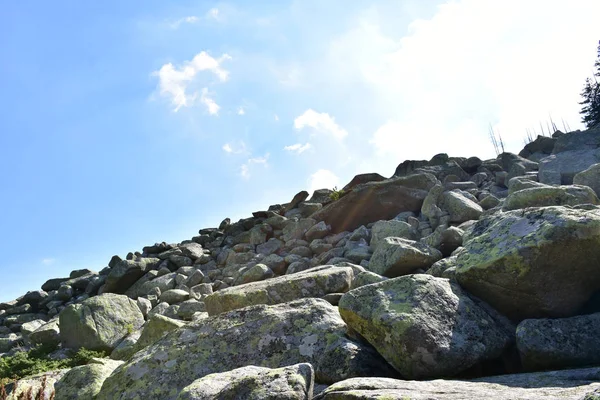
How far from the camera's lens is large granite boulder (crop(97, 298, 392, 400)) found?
5902mm

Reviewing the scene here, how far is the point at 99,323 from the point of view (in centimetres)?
1424

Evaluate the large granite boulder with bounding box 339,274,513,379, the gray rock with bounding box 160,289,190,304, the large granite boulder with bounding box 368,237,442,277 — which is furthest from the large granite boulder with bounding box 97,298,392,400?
the gray rock with bounding box 160,289,190,304

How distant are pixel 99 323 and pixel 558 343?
12960mm

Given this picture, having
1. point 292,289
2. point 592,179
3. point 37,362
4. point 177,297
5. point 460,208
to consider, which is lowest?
point 37,362

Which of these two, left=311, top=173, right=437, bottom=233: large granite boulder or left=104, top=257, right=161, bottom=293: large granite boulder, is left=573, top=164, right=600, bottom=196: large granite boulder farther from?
left=104, top=257, right=161, bottom=293: large granite boulder

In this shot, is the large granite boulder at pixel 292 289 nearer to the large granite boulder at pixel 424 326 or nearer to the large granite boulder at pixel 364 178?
the large granite boulder at pixel 424 326

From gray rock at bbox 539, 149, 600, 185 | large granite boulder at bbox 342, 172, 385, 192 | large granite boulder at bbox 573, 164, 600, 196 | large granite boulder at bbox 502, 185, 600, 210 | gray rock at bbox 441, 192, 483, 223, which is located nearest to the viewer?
large granite boulder at bbox 502, 185, 600, 210

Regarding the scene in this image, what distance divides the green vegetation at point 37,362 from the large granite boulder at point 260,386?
362 inches

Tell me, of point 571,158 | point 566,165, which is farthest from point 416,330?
point 571,158

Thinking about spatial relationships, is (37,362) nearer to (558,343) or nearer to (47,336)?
(47,336)

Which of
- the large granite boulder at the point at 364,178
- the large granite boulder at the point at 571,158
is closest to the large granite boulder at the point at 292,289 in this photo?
the large granite boulder at the point at 571,158

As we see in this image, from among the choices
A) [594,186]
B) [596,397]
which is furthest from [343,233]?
[596,397]

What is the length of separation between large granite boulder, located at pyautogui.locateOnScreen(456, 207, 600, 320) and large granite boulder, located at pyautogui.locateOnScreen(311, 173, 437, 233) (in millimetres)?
15193

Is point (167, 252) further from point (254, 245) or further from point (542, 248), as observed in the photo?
point (542, 248)
